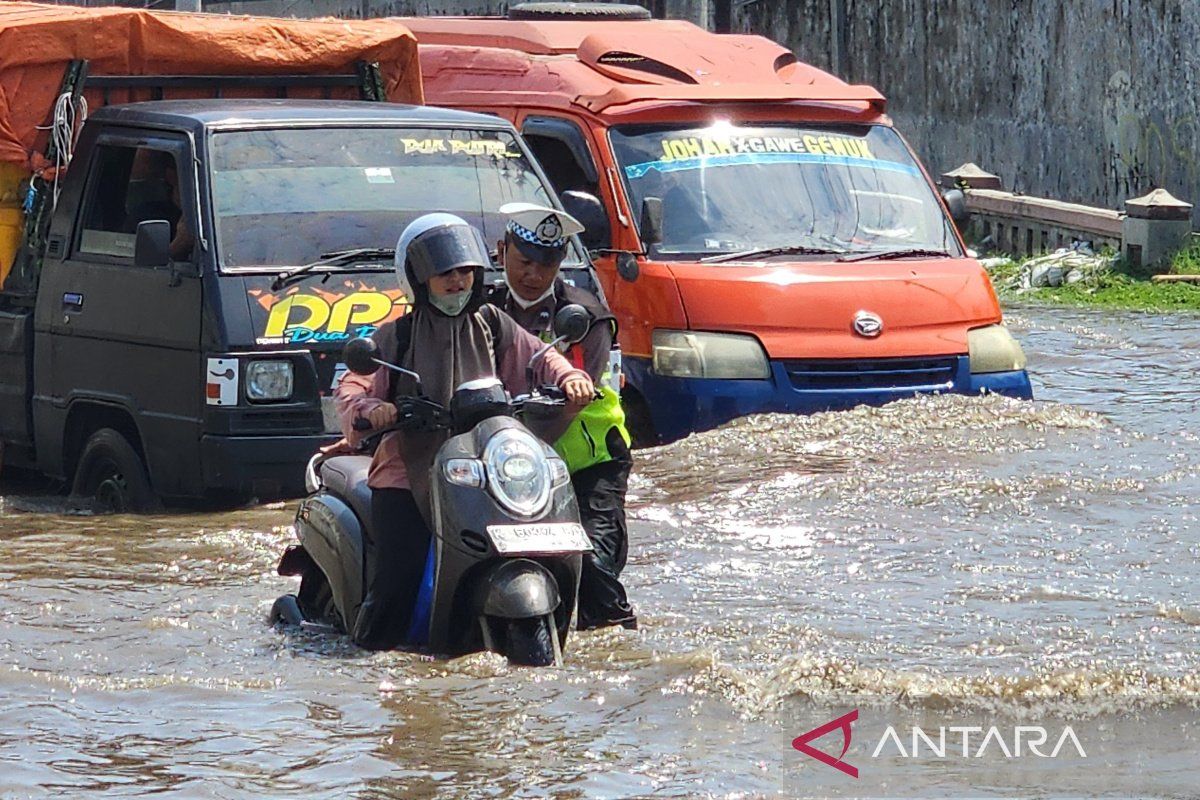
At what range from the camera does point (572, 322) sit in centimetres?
636

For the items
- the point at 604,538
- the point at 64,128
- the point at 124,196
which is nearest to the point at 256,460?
the point at 124,196

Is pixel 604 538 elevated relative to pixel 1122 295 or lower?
lower

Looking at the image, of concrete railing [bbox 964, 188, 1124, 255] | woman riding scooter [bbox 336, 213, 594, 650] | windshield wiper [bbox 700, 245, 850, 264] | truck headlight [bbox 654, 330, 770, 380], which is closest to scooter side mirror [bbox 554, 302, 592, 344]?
woman riding scooter [bbox 336, 213, 594, 650]

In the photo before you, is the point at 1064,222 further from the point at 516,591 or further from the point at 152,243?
the point at 516,591

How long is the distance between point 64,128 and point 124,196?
1.36 feet

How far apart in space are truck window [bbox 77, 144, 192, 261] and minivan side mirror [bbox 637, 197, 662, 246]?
7.67 feet

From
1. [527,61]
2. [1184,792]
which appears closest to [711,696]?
Result: [1184,792]

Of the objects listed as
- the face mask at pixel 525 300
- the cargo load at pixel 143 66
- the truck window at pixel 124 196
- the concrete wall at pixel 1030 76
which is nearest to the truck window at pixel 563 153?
the cargo load at pixel 143 66

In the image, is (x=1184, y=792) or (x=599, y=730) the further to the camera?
(x=599, y=730)

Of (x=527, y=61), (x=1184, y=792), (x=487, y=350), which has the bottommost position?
(x=1184, y=792)

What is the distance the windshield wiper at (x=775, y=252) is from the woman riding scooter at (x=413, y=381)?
417cm

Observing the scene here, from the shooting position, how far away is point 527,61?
11.7 metres

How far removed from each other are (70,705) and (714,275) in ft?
16.0

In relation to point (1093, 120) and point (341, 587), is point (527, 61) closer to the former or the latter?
point (341, 587)
